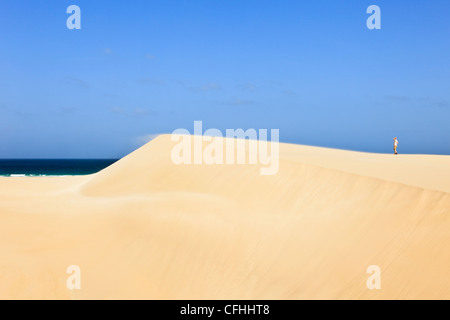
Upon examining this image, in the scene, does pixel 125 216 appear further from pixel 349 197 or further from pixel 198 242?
pixel 349 197

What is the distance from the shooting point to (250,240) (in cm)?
815

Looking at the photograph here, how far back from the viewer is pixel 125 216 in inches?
383

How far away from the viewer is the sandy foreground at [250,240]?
6.46 m

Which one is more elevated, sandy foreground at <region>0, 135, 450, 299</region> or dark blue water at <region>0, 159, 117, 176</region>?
dark blue water at <region>0, 159, 117, 176</region>

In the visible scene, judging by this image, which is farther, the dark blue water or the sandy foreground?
the dark blue water

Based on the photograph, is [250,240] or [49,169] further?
[49,169]

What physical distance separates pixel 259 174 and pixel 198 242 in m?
3.41

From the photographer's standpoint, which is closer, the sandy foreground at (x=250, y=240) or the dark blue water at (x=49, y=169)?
the sandy foreground at (x=250, y=240)

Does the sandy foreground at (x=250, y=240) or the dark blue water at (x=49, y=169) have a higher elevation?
the dark blue water at (x=49, y=169)

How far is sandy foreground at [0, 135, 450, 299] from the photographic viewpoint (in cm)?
646

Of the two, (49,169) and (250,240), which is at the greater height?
(49,169)
